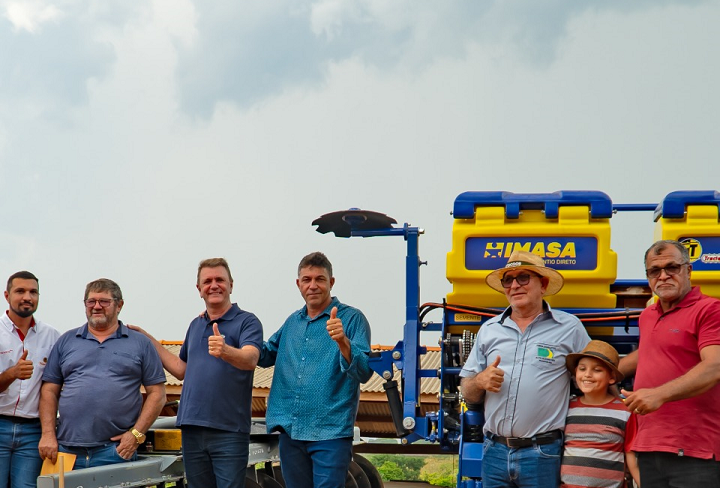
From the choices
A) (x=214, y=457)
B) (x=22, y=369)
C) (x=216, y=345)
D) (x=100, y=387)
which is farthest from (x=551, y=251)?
(x=22, y=369)

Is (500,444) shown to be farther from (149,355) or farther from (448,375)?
(149,355)

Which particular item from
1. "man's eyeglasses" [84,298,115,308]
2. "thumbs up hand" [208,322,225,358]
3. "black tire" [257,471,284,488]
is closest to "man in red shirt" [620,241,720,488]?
"thumbs up hand" [208,322,225,358]

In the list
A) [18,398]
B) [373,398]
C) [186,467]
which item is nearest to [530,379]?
[186,467]

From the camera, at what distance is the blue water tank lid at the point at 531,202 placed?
18.5ft

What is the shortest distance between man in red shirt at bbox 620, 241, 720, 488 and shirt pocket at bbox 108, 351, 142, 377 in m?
3.24

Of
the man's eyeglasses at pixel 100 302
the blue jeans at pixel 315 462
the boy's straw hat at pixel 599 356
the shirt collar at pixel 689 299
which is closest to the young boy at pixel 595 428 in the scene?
the boy's straw hat at pixel 599 356

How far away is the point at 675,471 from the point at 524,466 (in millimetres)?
726

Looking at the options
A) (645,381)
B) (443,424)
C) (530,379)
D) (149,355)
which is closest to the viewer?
(645,381)

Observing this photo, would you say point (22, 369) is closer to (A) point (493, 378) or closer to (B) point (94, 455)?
(B) point (94, 455)

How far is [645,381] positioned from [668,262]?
0.59m

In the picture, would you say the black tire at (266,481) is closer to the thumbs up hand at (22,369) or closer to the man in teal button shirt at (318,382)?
the man in teal button shirt at (318,382)

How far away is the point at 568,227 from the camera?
5590 millimetres

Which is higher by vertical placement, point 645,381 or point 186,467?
point 645,381

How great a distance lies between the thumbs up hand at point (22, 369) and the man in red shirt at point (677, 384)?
3.79 m
